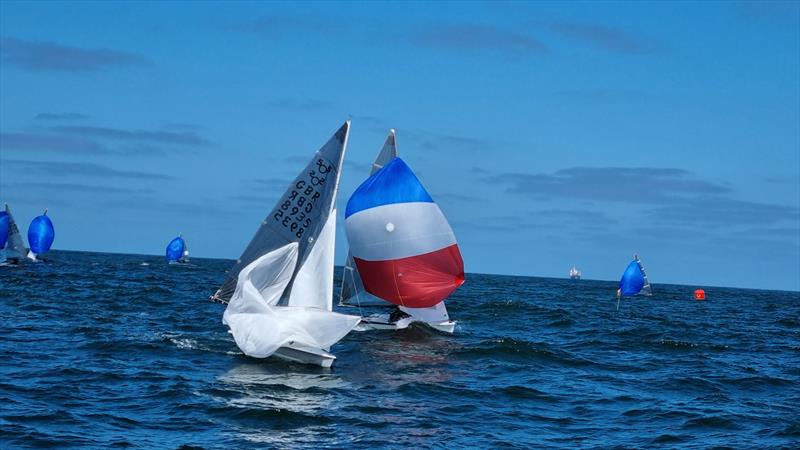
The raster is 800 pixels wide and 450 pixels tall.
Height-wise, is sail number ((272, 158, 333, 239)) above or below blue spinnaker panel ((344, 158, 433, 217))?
below

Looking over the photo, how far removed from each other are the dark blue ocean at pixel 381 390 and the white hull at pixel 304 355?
27 cm

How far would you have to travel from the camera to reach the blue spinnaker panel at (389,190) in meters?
32.6

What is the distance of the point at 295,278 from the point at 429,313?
9.56m

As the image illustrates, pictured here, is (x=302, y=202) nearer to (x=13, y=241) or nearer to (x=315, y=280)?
(x=315, y=280)

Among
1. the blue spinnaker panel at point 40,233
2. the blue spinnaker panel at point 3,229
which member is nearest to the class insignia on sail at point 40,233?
the blue spinnaker panel at point 40,233

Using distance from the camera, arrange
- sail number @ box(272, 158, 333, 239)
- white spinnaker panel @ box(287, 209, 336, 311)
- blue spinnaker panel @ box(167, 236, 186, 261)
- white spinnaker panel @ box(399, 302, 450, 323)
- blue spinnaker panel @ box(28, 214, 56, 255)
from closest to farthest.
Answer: white spinnaker panel @ box(287, 209, 336, 311), sail number @ box(272, 158, 333, 239), white spinnaker panel @ box(399, 302, 450, 323), blue spinnaker panel @ box(28, 214, 56, 255), blue spinnaker panel @ box(167, 236, 186, 261)

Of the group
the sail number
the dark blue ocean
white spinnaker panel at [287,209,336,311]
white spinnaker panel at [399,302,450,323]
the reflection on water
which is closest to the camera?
the reflection on water

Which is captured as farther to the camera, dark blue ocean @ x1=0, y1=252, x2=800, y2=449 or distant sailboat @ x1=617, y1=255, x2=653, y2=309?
distant sailboat @ x1=617, y1=255, x2=653, y2=309

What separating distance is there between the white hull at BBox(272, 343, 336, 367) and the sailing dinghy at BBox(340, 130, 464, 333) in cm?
829

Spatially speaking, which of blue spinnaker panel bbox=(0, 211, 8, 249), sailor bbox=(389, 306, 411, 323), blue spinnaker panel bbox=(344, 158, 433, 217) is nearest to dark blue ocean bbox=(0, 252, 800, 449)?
sailor bbox=(389, 306, 411, 323)

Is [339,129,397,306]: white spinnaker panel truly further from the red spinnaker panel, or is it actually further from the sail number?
the sail number

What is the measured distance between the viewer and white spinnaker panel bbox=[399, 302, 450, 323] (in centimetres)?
3403

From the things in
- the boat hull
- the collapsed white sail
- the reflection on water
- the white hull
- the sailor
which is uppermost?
the collapsed white sail

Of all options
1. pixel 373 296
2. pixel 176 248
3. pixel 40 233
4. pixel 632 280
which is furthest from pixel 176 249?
pixel 373 296
